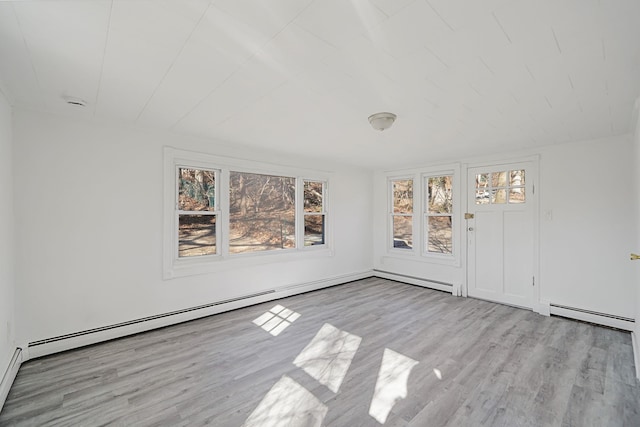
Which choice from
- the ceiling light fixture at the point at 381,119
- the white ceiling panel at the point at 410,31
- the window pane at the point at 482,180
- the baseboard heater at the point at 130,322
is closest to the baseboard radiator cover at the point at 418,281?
the window pane at the point at 482,180

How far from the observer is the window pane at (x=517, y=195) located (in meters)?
4.26

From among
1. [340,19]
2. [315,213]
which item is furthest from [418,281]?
[340,19]

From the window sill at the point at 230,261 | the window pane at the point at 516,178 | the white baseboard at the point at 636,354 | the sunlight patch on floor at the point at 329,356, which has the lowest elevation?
the sunlight patch on floor at the point at 329,356

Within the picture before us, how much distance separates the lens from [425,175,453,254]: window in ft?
16.8

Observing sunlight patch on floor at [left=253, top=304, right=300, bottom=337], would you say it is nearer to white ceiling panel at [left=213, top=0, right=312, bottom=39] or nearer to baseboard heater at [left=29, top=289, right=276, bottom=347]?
baseboard heater at [left=29, top=289, right=276, bottom=347]

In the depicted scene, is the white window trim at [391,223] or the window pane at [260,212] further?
the white window trim at [391,223]

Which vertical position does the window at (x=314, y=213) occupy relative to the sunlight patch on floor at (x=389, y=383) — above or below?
above

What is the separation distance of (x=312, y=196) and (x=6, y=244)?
380 cm

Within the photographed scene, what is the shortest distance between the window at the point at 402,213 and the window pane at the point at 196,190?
363cm

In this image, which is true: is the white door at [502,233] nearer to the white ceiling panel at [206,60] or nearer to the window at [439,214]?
the window at [439,214]

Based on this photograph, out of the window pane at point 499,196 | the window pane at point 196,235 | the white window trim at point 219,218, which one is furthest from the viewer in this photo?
the window pane at point 499,196

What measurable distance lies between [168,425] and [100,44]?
2.37m

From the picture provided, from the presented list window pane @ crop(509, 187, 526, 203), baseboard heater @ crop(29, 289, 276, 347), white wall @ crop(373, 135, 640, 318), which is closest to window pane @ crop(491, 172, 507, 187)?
window pane @ crop(509, 187, 526, 203)

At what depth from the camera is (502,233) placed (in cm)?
443
